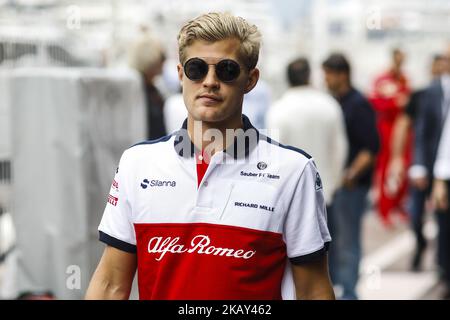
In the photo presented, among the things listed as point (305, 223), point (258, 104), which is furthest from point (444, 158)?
point (305, 223)

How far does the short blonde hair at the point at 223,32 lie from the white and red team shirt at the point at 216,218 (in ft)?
0.66

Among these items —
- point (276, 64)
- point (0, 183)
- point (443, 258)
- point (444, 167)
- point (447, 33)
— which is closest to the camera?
point (0, 183)

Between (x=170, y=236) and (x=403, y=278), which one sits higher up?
(x=170, y=236)

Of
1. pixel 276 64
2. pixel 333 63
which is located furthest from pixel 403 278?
pixel 276 64

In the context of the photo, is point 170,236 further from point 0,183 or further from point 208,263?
point 0,183

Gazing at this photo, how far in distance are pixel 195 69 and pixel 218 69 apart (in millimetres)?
63

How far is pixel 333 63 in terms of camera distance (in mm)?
7914

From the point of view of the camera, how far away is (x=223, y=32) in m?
2.84

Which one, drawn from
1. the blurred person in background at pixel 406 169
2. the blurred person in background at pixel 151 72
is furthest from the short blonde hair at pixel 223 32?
the blurred person in background at pixel 406 169

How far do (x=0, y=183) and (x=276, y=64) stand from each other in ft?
18.1

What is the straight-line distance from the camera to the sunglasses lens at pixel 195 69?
2.87m

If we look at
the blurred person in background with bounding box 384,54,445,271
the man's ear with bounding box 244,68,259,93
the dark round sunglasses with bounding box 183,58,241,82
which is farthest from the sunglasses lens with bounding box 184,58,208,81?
the blurred person in background with bounding box 384,54,445,271

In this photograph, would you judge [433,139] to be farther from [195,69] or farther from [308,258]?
[195,69]

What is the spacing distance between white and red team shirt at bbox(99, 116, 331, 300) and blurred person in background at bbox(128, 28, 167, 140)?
3.92 m
